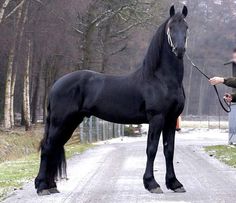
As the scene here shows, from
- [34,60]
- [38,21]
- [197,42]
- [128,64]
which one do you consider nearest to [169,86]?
[38,21]

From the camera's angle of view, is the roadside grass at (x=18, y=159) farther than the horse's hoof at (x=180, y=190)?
Yes

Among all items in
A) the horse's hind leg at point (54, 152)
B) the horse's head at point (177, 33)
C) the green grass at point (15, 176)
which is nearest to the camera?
the horse's head at point (177, 33)

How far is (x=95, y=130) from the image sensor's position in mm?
37969

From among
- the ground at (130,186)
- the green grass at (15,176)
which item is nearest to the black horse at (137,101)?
the ground at (130,186)

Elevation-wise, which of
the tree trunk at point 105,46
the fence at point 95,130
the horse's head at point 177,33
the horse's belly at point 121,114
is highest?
the tree trunk at point 105,46

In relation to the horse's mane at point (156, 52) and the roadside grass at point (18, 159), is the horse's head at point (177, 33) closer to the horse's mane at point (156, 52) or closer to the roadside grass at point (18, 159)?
the horse's mane at point (156, 52)

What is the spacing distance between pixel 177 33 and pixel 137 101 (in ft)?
4.25

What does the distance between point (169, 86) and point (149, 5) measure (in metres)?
34.1

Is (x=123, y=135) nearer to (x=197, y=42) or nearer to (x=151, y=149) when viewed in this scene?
(x=197, y=42)

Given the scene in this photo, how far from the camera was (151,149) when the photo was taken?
1036 centimetres

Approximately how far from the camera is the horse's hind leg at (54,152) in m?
10.9

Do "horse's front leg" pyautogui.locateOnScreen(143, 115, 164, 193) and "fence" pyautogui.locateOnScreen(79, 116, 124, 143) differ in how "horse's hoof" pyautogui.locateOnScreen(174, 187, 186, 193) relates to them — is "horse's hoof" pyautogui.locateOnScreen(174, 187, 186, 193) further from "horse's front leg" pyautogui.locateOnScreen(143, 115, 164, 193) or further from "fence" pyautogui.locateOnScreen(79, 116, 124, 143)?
"fence" pyautogui.locateOnScreen(79, 116, 124, 143)

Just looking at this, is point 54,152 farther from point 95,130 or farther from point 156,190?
point 95,130

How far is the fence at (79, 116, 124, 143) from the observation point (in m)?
35.5
